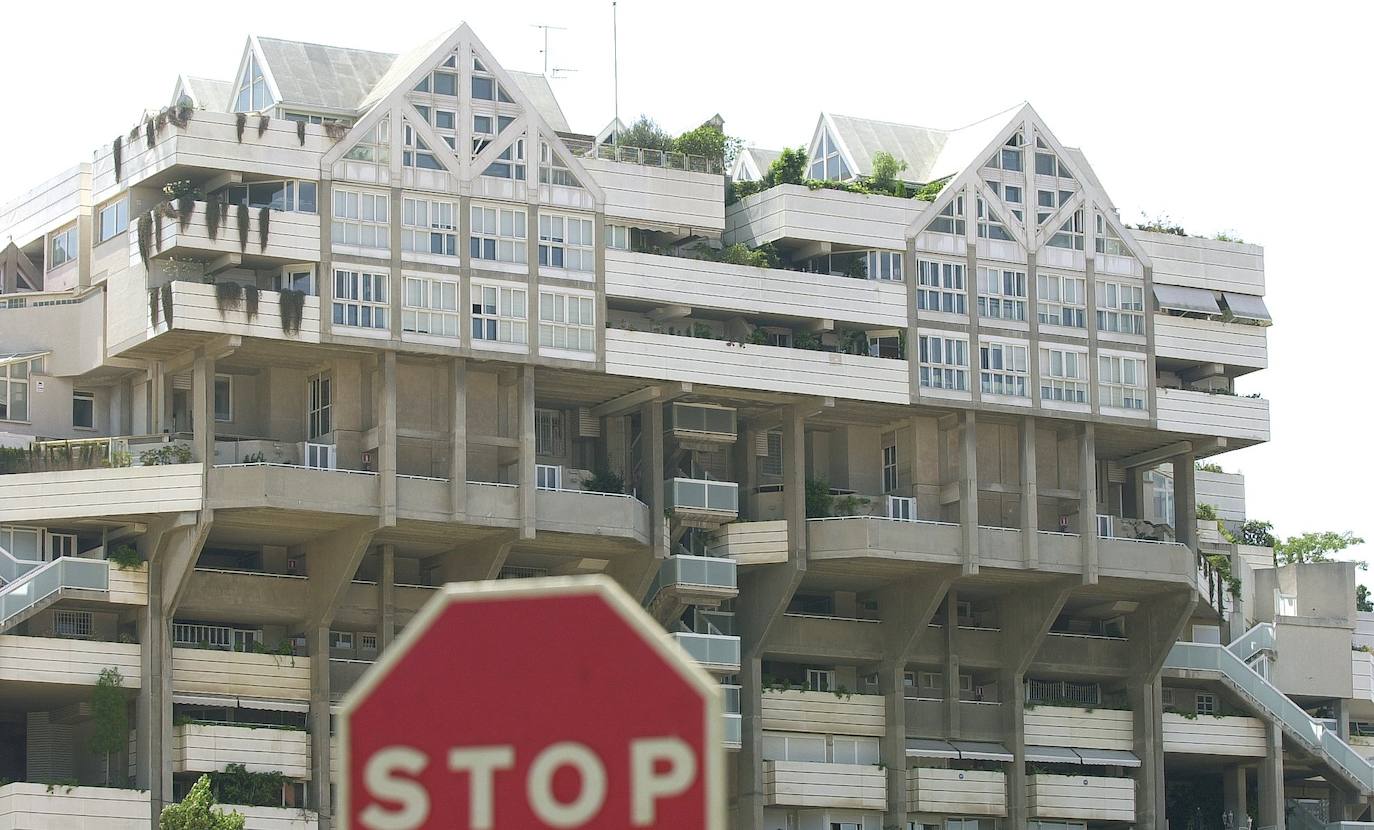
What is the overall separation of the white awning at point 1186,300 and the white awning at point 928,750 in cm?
1445

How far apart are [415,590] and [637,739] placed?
206 feet

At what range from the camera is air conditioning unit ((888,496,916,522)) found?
73.6 metres

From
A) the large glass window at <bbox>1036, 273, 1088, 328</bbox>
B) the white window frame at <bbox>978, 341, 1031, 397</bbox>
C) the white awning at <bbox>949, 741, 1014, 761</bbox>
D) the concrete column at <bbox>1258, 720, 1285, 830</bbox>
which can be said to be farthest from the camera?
the concrete column at <bbox>1258, 720, 1285, 830</bbox>

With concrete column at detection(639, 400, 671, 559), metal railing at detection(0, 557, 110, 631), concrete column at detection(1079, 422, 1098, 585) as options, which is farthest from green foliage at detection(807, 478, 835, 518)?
metal railing at detection(0, 557, 110, 631)

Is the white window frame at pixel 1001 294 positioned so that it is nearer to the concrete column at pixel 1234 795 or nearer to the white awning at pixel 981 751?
the white awning at pixel 981 751

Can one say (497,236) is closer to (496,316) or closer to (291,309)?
(496,316)

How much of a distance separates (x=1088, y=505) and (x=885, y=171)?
1109cm

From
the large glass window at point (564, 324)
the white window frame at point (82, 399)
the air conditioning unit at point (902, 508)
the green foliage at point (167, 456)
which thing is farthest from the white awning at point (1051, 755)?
the white window frame at point (82, 399)

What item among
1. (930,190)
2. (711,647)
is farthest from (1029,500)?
(711,647)

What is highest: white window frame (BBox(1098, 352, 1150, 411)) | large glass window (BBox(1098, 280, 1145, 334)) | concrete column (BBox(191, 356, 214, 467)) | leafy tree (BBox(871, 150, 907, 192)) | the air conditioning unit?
leafy tree (BBox(871, 150, 907, 192))

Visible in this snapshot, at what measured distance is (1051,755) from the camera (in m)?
76.8

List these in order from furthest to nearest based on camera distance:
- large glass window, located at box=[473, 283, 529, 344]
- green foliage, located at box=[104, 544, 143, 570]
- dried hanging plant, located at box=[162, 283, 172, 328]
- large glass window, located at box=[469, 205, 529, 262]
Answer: large glass window, located at box=[469, 205, 529, 262]
large glass window, located at box=[473, 283, 529, 344]
green foliage, located at box=[104, 544, 143, 570]
dried hanging plant, located at box=[162, 283, 172, 328]

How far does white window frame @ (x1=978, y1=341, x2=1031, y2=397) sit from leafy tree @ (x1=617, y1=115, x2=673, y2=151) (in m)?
10.5

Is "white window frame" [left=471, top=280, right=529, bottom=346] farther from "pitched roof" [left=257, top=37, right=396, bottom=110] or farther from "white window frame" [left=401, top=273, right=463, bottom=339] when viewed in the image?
"pitched roof" [left=257, top=37, right=396, bottom=110]
